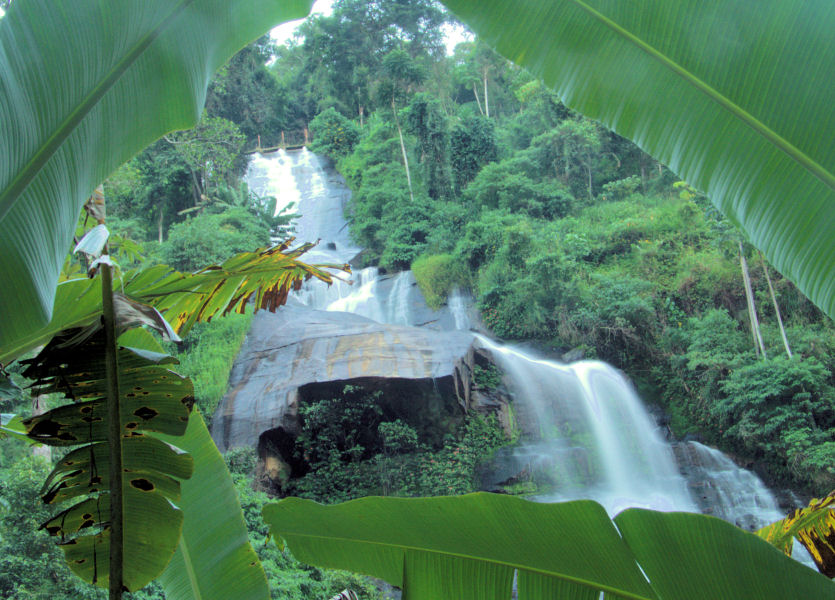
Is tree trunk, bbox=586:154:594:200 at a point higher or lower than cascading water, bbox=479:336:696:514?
higher

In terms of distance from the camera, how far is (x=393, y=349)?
293 inches

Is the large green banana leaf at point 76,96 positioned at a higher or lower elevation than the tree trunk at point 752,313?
higher

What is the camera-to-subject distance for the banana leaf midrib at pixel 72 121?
70cm

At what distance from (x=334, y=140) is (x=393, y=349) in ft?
25.8

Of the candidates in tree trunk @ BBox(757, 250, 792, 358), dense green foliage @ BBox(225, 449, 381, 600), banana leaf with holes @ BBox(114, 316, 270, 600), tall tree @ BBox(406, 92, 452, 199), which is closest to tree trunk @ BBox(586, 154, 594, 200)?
tall tree @ BBox(406, 92, 452, 199)

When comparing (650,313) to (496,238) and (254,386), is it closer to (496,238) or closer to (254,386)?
(496,238)

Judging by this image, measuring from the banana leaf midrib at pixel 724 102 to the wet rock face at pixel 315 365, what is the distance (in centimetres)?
634

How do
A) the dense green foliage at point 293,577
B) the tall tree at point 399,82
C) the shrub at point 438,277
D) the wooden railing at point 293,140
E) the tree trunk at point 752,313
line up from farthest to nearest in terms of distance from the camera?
the wooden railing at point 293,140, the tall tree at point 399,82, the shrub at point 438,277, the tree trunk at point 752,313, the dense green foliage at point 293,577

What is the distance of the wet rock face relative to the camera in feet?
22.7

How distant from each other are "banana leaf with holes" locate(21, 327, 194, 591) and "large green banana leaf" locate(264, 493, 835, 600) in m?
0.18

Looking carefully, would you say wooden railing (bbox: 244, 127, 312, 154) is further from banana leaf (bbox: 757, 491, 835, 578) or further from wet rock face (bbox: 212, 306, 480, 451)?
banana leaf (bbox: 757, 491, 835, 578)

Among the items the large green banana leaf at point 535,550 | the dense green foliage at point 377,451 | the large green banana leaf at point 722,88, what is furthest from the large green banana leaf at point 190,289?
the dense green foliage at point 377,451

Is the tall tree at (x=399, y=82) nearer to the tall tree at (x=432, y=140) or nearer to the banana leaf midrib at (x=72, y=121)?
the tall tree at (x=432, y=140)

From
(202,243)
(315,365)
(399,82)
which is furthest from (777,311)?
(399,82)
